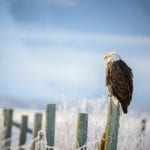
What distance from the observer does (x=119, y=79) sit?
22.2 ft

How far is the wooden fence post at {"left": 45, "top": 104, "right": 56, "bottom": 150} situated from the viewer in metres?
7.71

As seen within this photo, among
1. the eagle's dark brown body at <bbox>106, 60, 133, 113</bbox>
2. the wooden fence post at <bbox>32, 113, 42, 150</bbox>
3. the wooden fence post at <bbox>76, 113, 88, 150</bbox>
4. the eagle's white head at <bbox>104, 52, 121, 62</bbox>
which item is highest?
the eagle's white head at <bbox>104, 52, 121, 62</bbox>

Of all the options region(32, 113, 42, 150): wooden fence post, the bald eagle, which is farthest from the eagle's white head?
region(32, 113, 42, 150): wooden fence post

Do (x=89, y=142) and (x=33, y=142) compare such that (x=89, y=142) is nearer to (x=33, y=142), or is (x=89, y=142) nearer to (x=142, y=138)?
(x=142, y=138)

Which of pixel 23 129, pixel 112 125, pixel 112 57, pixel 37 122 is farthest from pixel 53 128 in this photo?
pixel 23 129

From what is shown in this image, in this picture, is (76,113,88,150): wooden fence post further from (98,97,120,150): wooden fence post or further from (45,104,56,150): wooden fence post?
(45,104,56,150): wooden fence post

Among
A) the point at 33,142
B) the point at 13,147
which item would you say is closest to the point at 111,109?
the point at 33,142

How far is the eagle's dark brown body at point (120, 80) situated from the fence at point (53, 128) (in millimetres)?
270

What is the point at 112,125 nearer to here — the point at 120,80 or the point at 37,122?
the point at 120,80

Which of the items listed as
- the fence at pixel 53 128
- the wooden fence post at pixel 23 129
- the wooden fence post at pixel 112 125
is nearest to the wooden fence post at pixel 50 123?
the fence at pixel 53 128

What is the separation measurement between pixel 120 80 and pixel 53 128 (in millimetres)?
1425

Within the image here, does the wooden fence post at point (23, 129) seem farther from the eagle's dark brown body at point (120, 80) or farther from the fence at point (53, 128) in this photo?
the eagle's dark brown body at point (120, 80)

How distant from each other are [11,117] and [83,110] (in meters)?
3.33

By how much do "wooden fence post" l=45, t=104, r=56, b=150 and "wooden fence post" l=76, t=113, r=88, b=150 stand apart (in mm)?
784
